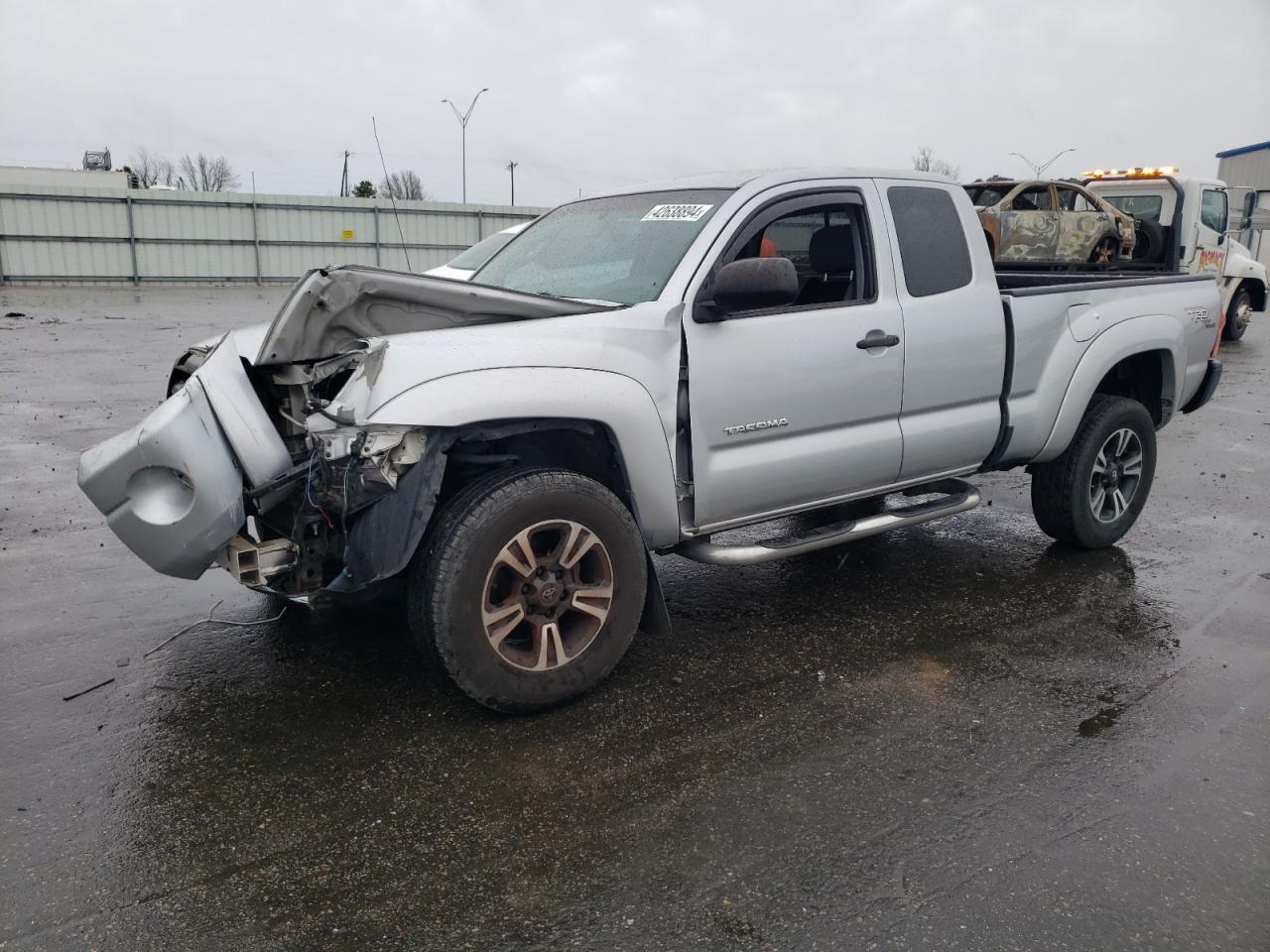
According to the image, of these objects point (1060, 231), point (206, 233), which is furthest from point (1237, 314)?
point (206, 233)

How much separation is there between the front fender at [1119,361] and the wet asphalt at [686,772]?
0.81 m

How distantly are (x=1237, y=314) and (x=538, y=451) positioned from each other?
17305mm

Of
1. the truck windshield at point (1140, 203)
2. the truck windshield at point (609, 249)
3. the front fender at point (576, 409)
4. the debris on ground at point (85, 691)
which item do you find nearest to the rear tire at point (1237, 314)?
the truck windshield at point (1140, 203)

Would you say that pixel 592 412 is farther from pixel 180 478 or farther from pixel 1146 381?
pixel 1146 381

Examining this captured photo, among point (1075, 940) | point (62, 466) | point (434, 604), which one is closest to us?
point (1075, 940)

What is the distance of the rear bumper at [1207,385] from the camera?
5.97 meters

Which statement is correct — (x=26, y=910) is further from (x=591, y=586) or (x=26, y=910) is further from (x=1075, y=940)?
(x=1075, y=940)

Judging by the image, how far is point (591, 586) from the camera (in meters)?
3.73

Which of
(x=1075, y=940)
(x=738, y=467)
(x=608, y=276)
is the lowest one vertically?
(x=1075, y=940)

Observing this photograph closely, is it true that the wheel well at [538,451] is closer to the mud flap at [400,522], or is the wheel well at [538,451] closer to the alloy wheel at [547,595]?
the mud flap at [400,522]

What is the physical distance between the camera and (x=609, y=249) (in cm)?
443

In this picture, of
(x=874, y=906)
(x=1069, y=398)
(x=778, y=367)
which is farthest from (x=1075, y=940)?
Answer: (x=1069, y=398)

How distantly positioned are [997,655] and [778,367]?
1561mm

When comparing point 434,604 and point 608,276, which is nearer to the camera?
point 434,604
